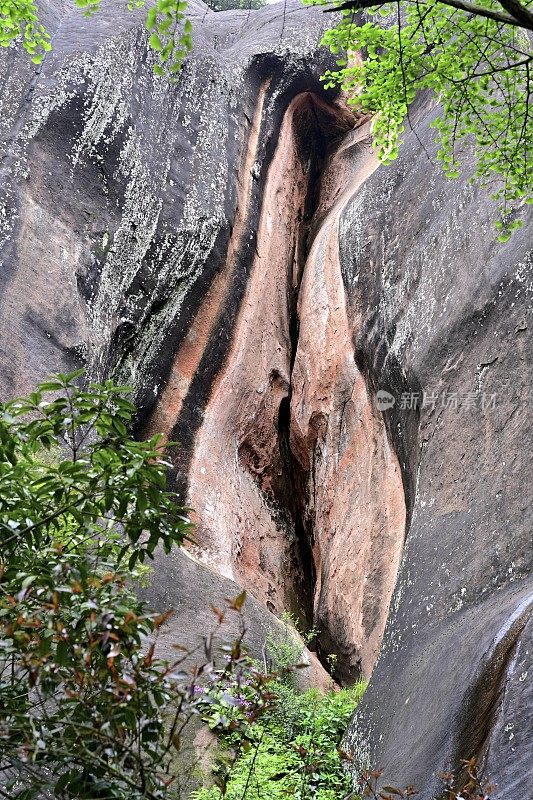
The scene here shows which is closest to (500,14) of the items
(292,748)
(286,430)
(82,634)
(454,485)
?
(82,634)

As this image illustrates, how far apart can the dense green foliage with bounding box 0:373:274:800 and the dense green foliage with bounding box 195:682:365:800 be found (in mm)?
2349

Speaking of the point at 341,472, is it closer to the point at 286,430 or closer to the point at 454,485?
the point at 286,430

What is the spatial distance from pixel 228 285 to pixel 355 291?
1.72 m

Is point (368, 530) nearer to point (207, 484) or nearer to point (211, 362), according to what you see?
point (207, 484)

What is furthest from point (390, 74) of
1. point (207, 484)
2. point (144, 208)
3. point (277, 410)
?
point (277, 410)

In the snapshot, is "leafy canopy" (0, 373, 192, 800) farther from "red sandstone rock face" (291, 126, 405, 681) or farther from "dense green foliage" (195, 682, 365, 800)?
"red sandstone rock face" (291, 126, 405, 681)

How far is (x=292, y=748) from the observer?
20.0 ft

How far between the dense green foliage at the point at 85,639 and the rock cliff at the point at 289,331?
2.52m

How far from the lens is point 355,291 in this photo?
34.7 feet

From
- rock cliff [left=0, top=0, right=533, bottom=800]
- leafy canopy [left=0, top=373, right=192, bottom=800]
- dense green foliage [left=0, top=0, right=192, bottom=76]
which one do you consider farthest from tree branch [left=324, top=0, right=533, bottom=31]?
rock cliff [left=0, top=0, right=533, bottom=800]

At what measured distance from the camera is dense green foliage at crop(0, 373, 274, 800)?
220cm

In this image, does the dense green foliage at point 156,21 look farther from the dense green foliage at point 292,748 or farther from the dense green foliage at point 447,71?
the dense green foliage at point 292,748

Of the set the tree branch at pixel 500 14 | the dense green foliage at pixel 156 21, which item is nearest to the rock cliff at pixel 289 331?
the dense green foliage at pixel 156 21

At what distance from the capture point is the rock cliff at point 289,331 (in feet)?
19.5
